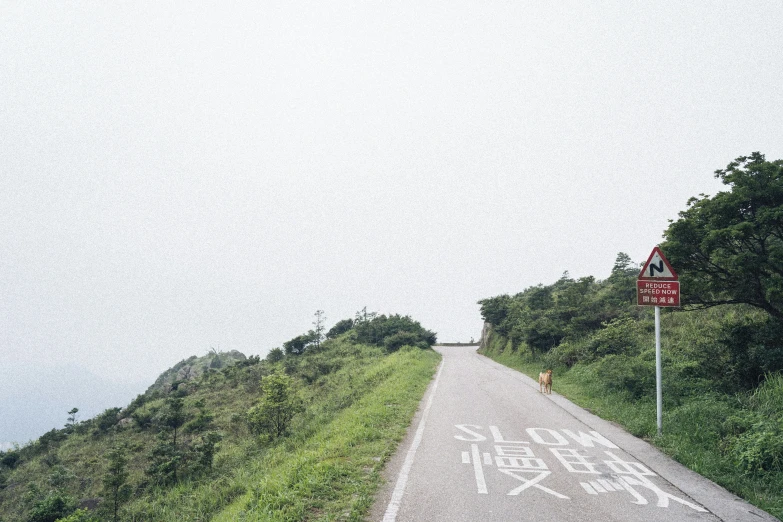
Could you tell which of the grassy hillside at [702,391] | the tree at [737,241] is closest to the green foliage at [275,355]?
the grassy hillside at [702,391]

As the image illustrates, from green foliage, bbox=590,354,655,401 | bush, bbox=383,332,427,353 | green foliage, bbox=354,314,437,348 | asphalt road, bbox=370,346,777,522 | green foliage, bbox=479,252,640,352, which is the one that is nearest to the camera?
asphalt road, bbox=370,346,777,522

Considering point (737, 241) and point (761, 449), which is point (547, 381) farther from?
point (761, 449)

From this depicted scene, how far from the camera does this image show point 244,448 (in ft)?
53.8

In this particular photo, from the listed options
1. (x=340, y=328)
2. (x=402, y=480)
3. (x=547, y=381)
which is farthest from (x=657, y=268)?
(x=340, y=328)

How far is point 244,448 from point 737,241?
17.6 meters

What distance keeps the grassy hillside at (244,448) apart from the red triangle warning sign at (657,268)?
618 centimetres

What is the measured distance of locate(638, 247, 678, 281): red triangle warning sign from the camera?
8.64 metres

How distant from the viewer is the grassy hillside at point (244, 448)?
19.5 ft

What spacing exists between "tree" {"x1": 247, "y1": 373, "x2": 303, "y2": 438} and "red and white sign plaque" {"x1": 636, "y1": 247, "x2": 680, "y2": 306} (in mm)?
13338

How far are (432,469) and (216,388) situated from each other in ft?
109

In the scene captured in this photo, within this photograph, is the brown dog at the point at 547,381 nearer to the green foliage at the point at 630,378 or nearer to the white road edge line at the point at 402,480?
the green foliage at the point at 630,378

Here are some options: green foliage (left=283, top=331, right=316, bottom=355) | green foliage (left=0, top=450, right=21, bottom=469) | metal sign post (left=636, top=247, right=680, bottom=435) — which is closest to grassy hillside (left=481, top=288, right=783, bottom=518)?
metal sign post (left=636, top=247, right=680, bottom=435)

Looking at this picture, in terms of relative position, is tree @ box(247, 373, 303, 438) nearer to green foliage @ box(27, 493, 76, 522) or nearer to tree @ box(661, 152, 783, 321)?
green foliage @ box(27, 493, 76, 522)

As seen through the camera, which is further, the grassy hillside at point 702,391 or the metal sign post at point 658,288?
the metal sign post at point 658,288
